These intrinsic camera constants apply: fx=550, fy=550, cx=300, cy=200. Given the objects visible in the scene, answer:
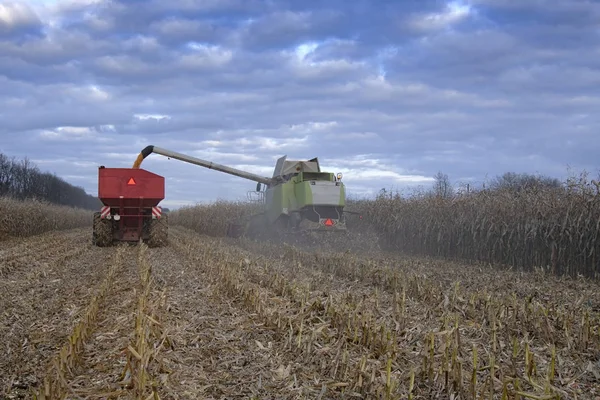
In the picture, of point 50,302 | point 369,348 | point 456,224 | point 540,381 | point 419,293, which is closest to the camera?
point 540,381

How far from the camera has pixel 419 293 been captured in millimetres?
7789

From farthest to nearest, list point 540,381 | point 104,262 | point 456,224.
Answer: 1. point 456,224
2. point 104,262
3. point 540,381

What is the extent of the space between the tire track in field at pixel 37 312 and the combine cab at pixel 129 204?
4618mm

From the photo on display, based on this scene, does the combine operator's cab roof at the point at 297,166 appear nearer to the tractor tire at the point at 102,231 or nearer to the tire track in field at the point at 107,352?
the tractor tire at the point at 102,231

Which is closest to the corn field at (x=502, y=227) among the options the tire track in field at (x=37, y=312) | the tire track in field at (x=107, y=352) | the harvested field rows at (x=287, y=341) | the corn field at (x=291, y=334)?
the corn field at (x=291, y=334)

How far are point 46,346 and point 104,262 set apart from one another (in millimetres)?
7382

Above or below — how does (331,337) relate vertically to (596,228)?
below

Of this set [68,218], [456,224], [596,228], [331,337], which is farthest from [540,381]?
[68,218]

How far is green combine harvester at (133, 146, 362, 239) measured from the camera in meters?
16.8

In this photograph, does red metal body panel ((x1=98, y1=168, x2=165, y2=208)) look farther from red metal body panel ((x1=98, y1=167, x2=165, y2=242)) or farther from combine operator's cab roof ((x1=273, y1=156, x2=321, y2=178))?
combine operator's cab roof ((x1=273, y1=156, x2=321, y2=178))

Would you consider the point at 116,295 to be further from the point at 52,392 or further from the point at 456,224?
the point at 456,224

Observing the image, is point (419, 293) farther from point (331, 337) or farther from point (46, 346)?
point (46, 346)

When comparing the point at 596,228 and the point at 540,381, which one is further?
the point at 596,228

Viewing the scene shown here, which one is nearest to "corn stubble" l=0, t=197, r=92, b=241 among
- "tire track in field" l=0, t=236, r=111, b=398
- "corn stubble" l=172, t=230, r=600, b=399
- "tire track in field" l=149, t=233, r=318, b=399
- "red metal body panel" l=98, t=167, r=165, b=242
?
"red metal body panel" l=98, t=167, r=165, b=242
